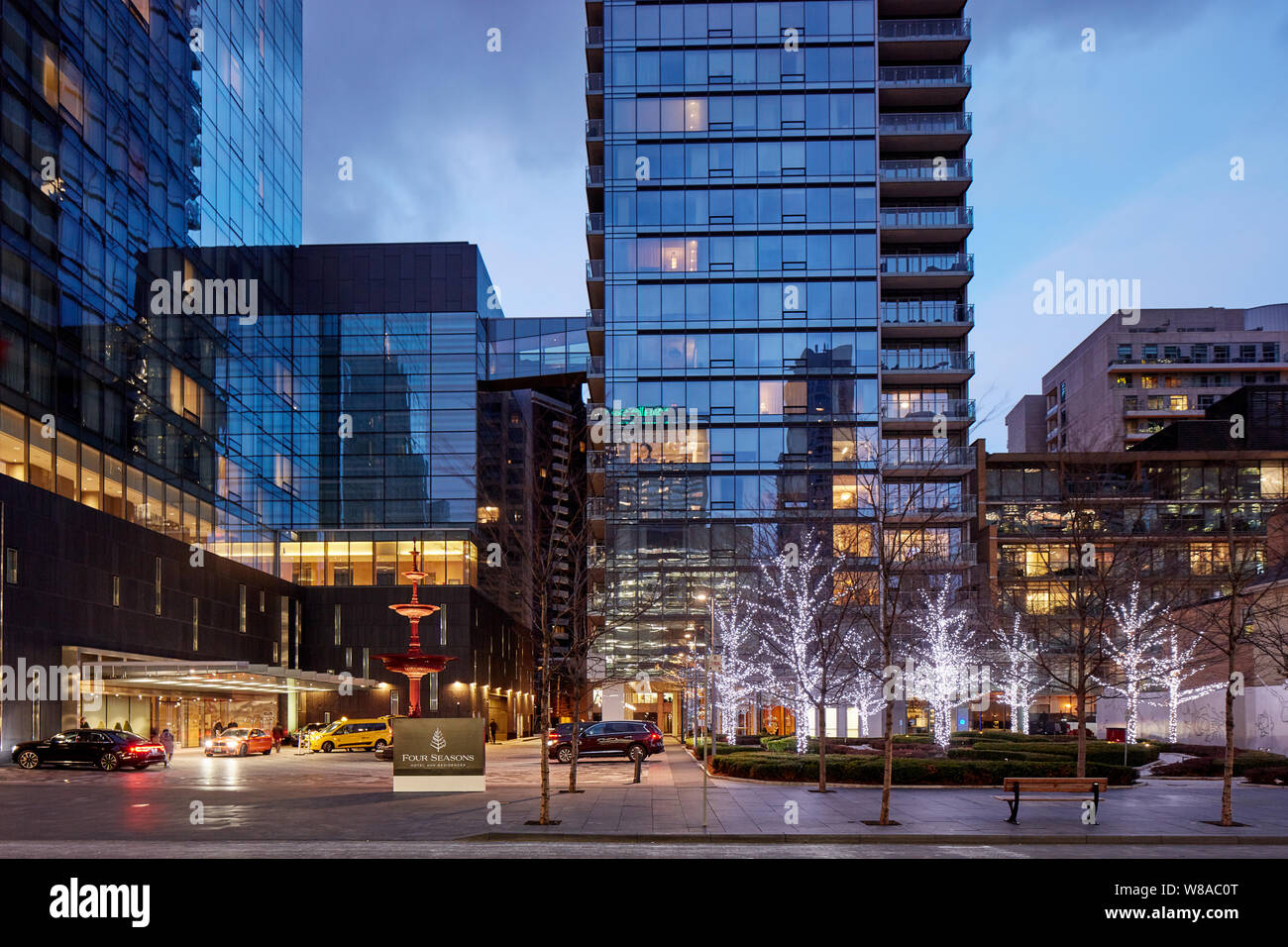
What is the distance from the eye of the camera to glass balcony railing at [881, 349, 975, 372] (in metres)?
75.1

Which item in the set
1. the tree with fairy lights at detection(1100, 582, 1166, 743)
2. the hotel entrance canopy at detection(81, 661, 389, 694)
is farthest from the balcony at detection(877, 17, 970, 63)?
the hotel entrance canopy at detection(81, 661, 389, 694)

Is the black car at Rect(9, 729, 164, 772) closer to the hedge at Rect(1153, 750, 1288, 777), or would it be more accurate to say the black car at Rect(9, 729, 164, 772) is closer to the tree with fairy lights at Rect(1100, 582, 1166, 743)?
the tree with fairy lights at Rect(1100, 582, 1166, 743)

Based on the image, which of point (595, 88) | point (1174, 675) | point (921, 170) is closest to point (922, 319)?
point (921, 170)

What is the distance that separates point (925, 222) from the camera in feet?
244

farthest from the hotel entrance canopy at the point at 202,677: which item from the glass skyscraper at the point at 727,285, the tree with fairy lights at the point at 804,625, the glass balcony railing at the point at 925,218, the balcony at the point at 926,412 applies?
the glass balcony railing at the point at 925,218

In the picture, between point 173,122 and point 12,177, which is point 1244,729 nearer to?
point 12,177

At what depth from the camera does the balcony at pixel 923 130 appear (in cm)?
7469

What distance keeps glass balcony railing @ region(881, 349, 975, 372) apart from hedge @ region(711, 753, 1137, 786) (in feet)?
153

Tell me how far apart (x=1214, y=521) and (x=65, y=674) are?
246 ft

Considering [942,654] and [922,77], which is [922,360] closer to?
[922,77]

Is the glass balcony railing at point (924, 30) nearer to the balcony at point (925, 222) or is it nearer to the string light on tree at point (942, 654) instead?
the balcony at point (925, 222)

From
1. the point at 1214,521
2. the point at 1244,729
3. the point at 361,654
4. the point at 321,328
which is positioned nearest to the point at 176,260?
the point at 321,328

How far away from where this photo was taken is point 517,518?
97812 mm

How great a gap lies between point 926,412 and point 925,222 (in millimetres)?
12752
